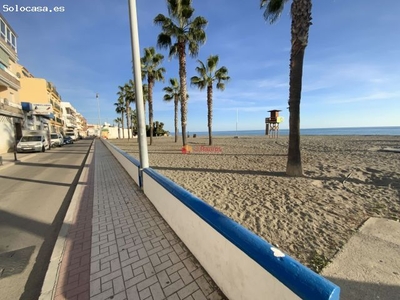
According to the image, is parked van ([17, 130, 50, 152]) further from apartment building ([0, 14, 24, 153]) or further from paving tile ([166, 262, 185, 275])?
paving tile ([166, 262, 185, 275])

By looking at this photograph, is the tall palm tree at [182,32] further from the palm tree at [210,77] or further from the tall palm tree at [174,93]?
the tall palm tree at [174,93]

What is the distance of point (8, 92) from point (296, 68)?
97.4ft

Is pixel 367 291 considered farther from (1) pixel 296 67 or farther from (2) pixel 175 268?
(1) pixel 296 67

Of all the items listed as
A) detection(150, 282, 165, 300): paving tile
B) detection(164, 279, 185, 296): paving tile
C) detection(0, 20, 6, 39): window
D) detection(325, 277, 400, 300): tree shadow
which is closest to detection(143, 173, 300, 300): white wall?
detection(164, 279, 185, 296): paving tile

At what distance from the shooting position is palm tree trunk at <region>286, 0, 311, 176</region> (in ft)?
20.3

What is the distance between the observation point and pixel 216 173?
24.7 ft

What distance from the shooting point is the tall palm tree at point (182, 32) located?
1291 centimetres

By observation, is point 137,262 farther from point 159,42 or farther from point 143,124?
point 159,42

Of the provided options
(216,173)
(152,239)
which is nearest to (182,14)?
(216,173)

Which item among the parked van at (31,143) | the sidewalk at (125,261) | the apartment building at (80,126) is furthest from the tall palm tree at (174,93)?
the apartment building at (80,126)

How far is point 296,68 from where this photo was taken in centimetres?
638

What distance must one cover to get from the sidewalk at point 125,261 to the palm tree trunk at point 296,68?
5.28 metres

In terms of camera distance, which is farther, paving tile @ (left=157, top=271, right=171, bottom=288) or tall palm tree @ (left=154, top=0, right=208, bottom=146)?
tall palm tree @ (left=154, top=0, right=208, bottom=146)

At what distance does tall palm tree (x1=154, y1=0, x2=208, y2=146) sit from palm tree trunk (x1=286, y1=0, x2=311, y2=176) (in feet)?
29.3
